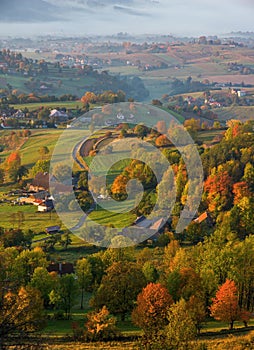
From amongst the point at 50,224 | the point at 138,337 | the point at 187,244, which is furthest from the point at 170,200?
the point at 138,337

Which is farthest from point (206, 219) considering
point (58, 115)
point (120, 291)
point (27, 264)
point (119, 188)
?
point (58, 115)

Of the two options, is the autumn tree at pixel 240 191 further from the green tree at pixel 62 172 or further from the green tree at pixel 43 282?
the green tree at pixel 43 282

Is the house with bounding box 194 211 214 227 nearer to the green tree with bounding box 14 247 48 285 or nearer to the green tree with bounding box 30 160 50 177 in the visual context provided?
the green tree with bounding box 14 247 48 285

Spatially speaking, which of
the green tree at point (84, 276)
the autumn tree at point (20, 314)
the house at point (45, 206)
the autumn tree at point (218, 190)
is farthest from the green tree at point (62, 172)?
the autumn tree at point (20, 314)

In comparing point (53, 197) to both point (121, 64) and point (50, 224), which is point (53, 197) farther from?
point (121, 64)

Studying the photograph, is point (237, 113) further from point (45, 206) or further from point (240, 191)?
point (45, 206)

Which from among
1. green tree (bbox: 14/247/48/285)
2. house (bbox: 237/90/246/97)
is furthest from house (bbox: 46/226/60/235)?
house (bbox: 237/90/246/97)
